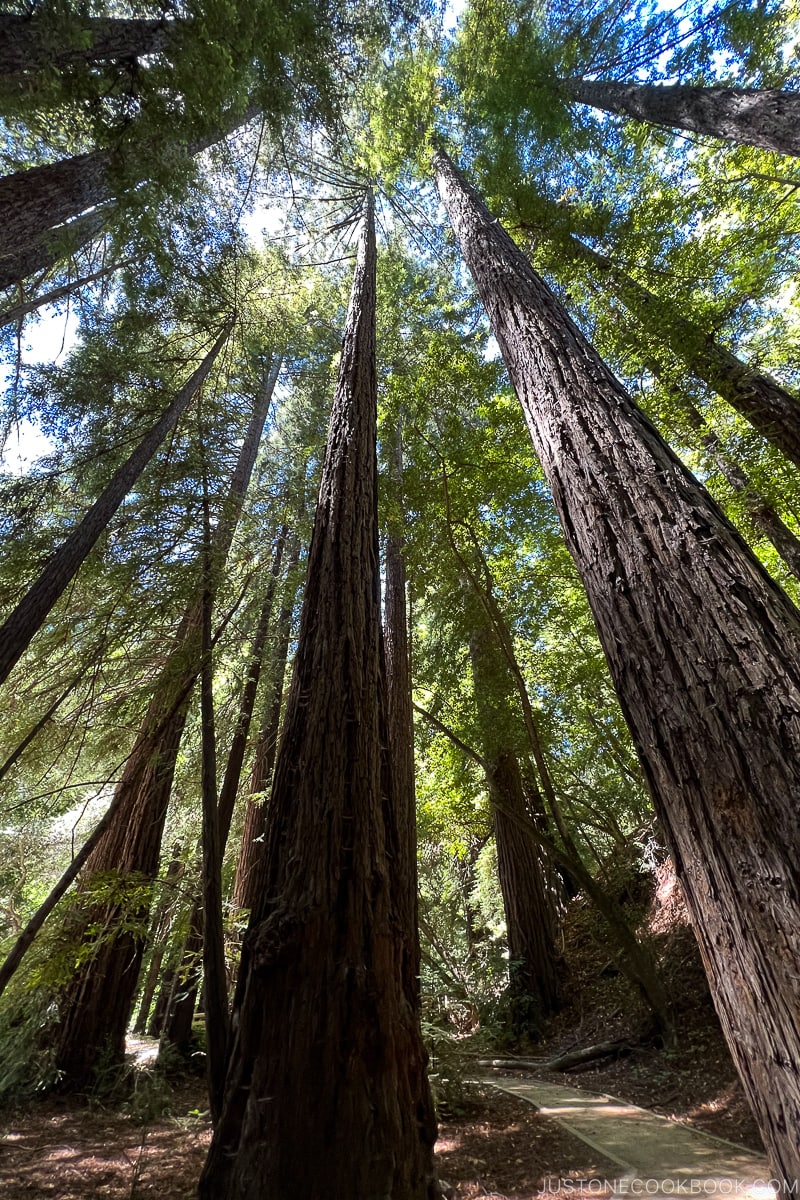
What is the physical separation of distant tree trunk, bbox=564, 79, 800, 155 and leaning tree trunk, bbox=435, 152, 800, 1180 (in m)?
5.20

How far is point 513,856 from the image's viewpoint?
7609 mm

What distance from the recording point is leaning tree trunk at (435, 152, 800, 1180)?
1.15 m

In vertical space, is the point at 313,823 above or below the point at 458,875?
below

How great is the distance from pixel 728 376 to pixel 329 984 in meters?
6.73

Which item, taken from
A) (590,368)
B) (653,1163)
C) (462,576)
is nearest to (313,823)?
(590,368)

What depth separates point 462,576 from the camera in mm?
6359

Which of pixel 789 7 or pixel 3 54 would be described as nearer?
pixel 3 54

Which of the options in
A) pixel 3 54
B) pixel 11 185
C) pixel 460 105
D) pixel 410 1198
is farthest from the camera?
pixel 460 105

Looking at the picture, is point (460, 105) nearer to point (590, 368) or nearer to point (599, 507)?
point (590, 368)

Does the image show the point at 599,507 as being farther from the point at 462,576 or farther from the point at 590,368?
the point at 462,576

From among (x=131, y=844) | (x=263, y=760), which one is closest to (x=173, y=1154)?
(x=131, y=844)

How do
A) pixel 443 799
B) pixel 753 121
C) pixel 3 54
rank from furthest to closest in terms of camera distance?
pixel 443 799
pixel 753 121
pixel 3 54

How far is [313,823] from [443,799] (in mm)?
7288

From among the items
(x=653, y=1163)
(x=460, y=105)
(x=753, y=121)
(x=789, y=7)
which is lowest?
(x=653, y=1163)
